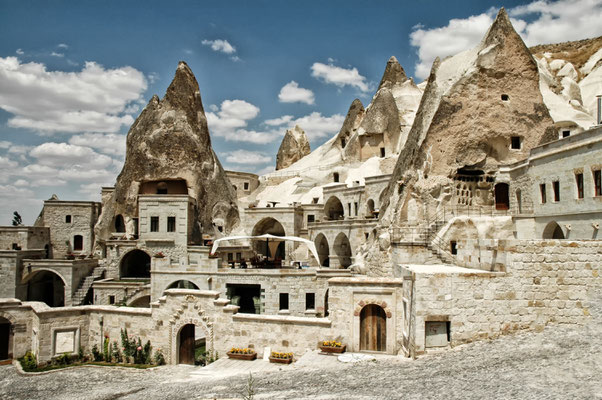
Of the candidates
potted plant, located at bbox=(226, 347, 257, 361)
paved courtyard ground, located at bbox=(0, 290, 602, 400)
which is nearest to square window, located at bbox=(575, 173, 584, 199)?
paved courtyard ground, located at bbox=(0, 290, 602, 400)

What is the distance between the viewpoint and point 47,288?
39344 mm

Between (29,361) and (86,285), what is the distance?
613 inches

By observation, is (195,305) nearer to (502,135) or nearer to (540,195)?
(540,195)

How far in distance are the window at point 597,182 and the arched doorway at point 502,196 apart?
31.9ft

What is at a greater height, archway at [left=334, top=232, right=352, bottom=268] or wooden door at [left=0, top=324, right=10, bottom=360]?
archway at [left=334, top=232, right=352, bottom=268]

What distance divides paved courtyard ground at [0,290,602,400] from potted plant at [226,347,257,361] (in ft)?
0.97

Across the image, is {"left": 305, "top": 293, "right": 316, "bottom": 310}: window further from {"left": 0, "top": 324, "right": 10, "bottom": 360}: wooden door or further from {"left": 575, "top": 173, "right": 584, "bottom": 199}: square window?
{"left": 0, "top": 324, "right": 10, "bottom": 360}: wooden door

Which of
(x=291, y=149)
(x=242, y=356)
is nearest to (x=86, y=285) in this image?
(x=242, y=356)

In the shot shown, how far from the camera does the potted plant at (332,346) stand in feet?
50.5

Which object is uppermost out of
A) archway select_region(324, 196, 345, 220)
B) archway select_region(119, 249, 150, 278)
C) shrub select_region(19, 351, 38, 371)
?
archway select_region(324, 196, 345, 220)

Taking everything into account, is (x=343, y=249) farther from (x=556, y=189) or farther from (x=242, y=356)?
(x=242, y=356)

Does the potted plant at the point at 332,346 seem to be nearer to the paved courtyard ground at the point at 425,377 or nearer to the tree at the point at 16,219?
the paved courtyard ground at the point at 425,377

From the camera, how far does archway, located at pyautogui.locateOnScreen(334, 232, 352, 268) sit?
125ft

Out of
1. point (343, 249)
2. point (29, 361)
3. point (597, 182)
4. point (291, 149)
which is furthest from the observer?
point (291, 149)
